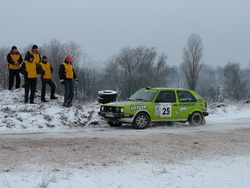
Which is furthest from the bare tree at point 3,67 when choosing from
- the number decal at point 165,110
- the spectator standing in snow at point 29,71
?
the number decal at point 165,110

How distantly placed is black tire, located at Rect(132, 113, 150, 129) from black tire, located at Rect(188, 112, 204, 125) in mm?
2228

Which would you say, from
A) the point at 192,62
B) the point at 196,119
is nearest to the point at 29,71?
the point at 196,119

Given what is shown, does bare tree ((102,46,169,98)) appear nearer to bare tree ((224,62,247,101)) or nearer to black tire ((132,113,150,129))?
bare tree ((224,62,247,101))

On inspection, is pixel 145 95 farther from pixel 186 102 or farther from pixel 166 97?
pixel 186 102

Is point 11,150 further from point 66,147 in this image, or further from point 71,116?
point 71,116

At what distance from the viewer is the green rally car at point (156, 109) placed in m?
12.8

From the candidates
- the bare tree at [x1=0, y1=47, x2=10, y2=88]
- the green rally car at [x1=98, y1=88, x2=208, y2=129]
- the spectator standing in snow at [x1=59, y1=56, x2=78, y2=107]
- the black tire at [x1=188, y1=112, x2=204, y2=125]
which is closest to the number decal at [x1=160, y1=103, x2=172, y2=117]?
the green rally car at [x1=98, y1=88, x2=208, y2=129]

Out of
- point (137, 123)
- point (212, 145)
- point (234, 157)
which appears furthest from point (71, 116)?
point (234, 157)

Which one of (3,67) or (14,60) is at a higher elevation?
(3,67)

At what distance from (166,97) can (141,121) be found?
169 cm

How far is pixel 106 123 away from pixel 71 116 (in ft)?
4.87

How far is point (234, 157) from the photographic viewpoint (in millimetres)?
7688

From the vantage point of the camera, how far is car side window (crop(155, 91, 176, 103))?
13.7 metres

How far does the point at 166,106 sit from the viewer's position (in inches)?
538
